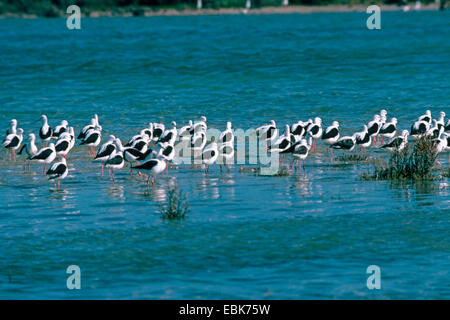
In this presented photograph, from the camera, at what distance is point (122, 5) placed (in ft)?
389

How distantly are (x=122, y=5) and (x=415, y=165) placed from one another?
102146mm

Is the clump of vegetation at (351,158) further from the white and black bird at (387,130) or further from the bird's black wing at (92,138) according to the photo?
the bird's black wing at (92,138)

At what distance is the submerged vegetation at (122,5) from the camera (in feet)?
370

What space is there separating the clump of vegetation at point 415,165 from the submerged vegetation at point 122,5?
→ 9533 cm

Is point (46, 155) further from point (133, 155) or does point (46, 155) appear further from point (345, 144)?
point (345, 144)

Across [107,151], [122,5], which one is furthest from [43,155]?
[122,5]

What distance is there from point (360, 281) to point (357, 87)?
3157 centimetres

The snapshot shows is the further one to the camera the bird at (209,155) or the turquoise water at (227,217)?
the bird at (209,155)

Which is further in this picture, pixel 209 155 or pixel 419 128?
pixel 419 128

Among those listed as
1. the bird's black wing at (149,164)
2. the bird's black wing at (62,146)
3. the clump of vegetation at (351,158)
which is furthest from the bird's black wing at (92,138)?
the clump of vegetation at (351,158)

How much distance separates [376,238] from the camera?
15.5 m

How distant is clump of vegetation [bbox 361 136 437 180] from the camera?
20094mm

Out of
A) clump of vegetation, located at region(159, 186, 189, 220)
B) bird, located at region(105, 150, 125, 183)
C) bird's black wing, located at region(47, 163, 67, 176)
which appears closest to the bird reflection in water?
bird, located at region(105, 150, 125, 183)
